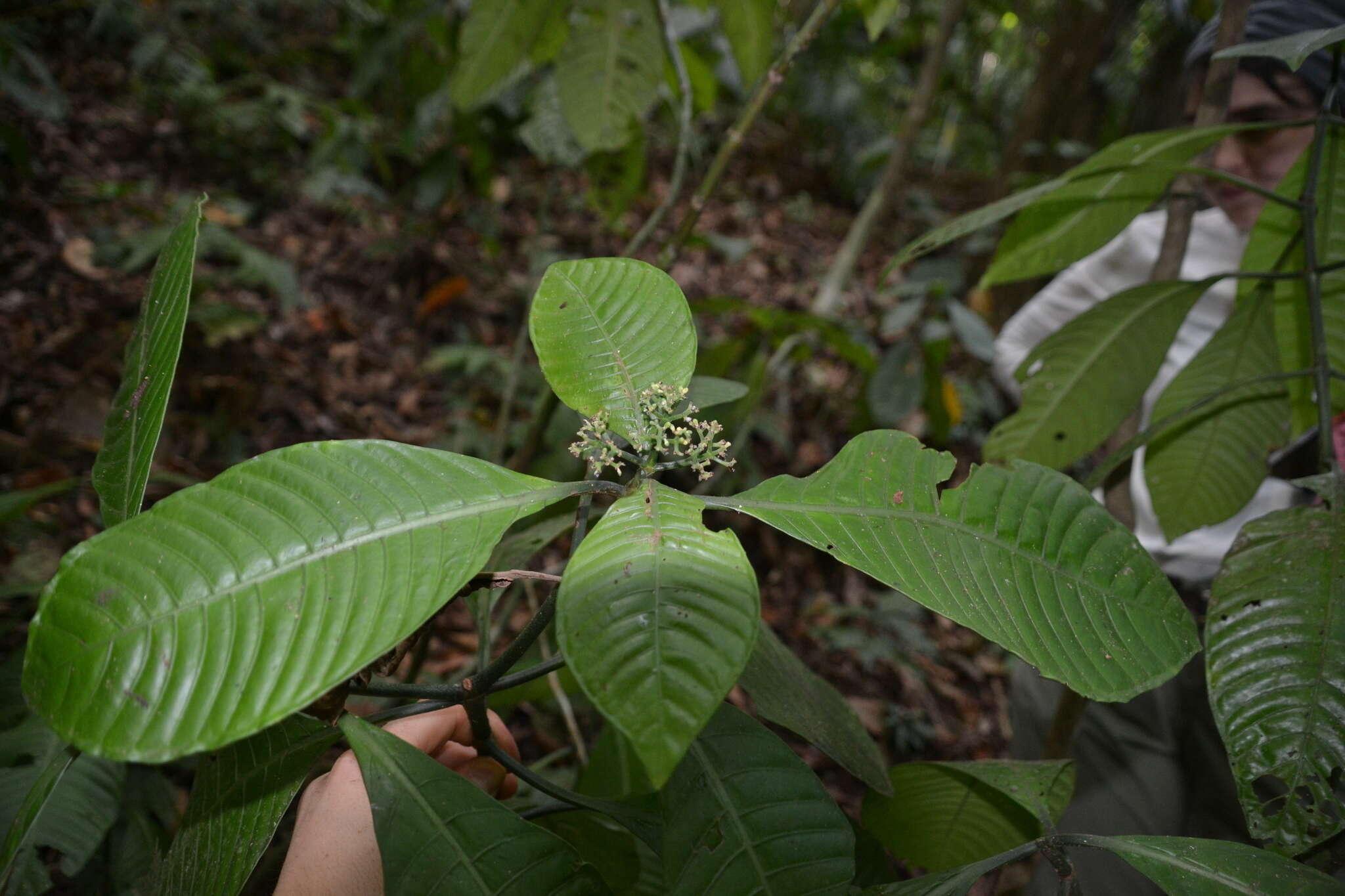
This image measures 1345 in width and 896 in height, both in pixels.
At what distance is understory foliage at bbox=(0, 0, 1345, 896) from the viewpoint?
475 millimetres

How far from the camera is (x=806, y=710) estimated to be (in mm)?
830

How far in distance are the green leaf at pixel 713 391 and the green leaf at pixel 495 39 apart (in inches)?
34.4

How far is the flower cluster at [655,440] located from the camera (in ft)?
2.16

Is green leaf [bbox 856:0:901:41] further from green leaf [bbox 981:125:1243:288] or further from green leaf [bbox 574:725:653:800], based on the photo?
green leaf [bbox 574:725:653:800]

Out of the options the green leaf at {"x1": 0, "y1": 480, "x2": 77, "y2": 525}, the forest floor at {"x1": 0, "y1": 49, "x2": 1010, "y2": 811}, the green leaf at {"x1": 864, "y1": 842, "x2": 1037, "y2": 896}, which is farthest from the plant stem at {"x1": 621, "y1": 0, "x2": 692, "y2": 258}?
the green leaf at {"x1": 0, "y1": 480, "x2": 77, "y2": 525}

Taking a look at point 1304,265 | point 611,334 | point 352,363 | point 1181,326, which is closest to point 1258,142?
point 1181,326

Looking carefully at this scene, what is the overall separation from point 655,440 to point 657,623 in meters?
0.20

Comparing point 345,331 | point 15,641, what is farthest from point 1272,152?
point 345,331

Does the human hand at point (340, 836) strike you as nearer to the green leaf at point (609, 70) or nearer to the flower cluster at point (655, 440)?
the flower cluster at point (655, 440)

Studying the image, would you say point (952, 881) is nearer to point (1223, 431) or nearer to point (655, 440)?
point (655, 440)

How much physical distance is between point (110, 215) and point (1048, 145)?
4.78 meters

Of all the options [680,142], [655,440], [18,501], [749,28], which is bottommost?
[18,501]

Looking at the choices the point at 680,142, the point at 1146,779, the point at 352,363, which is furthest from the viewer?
the point at 352,363

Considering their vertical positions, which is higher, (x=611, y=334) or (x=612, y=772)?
(x=611, y=334)
